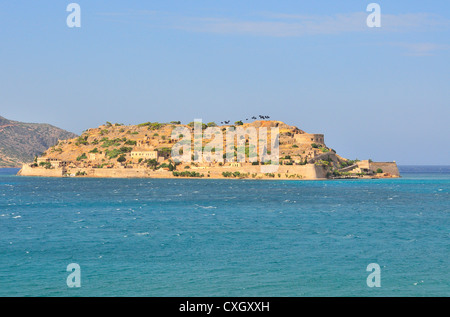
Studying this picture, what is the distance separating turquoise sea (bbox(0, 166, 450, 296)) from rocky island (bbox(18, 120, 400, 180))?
88.3 meters

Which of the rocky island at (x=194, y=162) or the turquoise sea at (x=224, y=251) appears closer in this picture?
the turquoise sea at (x=224, y=251)

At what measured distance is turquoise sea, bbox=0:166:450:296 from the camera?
25172 mm

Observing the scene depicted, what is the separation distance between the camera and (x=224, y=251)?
33938 millimetres

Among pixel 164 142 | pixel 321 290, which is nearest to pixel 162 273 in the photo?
pixel 321 290

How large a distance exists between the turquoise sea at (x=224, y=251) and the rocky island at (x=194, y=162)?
8830 cm

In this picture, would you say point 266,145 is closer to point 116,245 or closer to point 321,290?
point 116,245

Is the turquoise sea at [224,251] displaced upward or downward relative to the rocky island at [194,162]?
downward

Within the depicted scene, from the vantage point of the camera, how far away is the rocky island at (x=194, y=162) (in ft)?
494

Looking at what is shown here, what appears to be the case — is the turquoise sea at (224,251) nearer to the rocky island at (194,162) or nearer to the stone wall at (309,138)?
the rocky island at (194,162)

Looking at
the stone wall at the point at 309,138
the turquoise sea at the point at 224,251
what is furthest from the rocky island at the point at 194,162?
the turquoise sea at the point at 224,251

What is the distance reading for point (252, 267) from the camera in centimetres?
2905

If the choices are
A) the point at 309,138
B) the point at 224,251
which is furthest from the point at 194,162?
the point at 224,251

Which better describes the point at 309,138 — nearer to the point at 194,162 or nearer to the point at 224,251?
the point at 194,162
